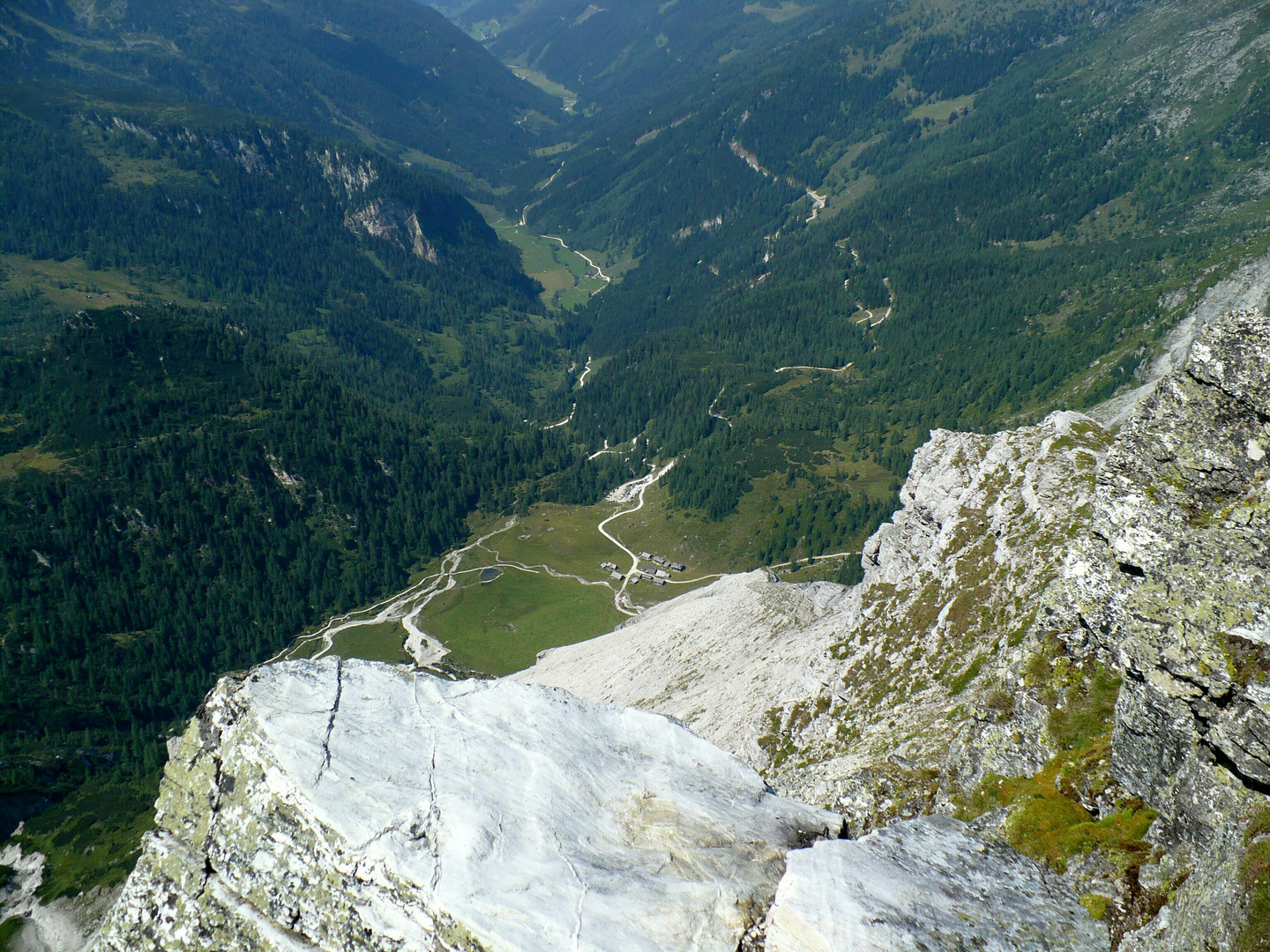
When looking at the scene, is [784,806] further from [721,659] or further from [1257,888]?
[721,659]

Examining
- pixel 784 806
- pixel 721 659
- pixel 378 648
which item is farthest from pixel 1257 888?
pixel 378 648

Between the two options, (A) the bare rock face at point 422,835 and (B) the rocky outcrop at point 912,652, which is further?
(B) the rocky outcrop at point 912,652

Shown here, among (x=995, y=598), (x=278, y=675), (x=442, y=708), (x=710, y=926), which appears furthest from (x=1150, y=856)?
(x=995, y=598)

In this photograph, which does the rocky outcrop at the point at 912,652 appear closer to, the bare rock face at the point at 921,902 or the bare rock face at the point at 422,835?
the bare rock face at the point at 921,902

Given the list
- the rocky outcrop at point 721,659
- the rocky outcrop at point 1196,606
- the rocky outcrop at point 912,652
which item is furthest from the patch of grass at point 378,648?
the rocky outcrop at point 1196,606

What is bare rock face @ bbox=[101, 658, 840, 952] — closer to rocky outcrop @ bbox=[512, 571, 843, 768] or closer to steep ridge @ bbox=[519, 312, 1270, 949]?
steep ridge @ bbox=[519, 312, 1270, 949]

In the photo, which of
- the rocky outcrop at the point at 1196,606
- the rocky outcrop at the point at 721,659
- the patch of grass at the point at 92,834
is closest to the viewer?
the rocky outcrop at the point at 1196,606

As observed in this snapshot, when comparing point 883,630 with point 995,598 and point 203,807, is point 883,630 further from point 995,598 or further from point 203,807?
point 203,807
